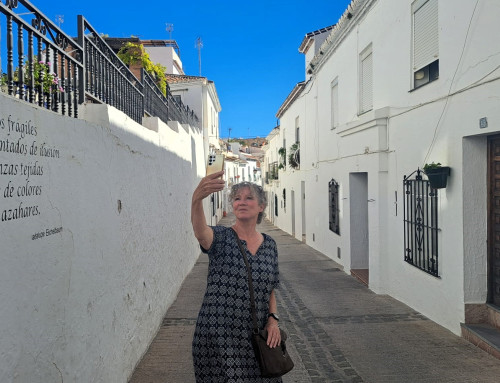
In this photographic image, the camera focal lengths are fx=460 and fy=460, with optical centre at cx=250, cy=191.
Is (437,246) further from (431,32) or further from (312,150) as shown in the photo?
(312,150)

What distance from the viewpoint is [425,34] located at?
6.61 meters

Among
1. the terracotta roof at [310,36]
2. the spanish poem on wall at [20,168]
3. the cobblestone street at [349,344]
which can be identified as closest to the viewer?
the spanish poem on wall at [20,168]

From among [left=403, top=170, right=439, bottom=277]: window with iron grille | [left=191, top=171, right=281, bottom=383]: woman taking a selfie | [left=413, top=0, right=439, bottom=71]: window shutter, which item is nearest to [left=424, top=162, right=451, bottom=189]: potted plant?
[left=403, top=170, right=439, bottom=277]: window with iron grille

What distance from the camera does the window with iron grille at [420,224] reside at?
625 cm

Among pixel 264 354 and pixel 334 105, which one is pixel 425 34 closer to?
pixel 334 105

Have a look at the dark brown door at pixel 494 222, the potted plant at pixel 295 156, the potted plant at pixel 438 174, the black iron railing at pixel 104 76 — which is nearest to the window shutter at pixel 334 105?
the potted plant at pixel 295 156

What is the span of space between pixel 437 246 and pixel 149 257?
377cm

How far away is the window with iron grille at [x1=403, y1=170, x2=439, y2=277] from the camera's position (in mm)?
6254

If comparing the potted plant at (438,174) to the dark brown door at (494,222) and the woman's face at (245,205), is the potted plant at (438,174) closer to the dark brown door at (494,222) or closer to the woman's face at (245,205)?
the dark brown door at (494,222)

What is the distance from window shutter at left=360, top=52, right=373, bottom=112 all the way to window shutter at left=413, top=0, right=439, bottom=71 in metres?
2.10

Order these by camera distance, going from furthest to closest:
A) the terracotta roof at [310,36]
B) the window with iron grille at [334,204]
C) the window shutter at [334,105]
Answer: the terracotta roof at [310,36]
the window shutter at [334,105]
the window with iron grille at [334,204]

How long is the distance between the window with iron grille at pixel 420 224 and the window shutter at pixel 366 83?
253 cm

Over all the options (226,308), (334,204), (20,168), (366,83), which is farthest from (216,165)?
(334,204)

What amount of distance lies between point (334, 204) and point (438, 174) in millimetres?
5984
